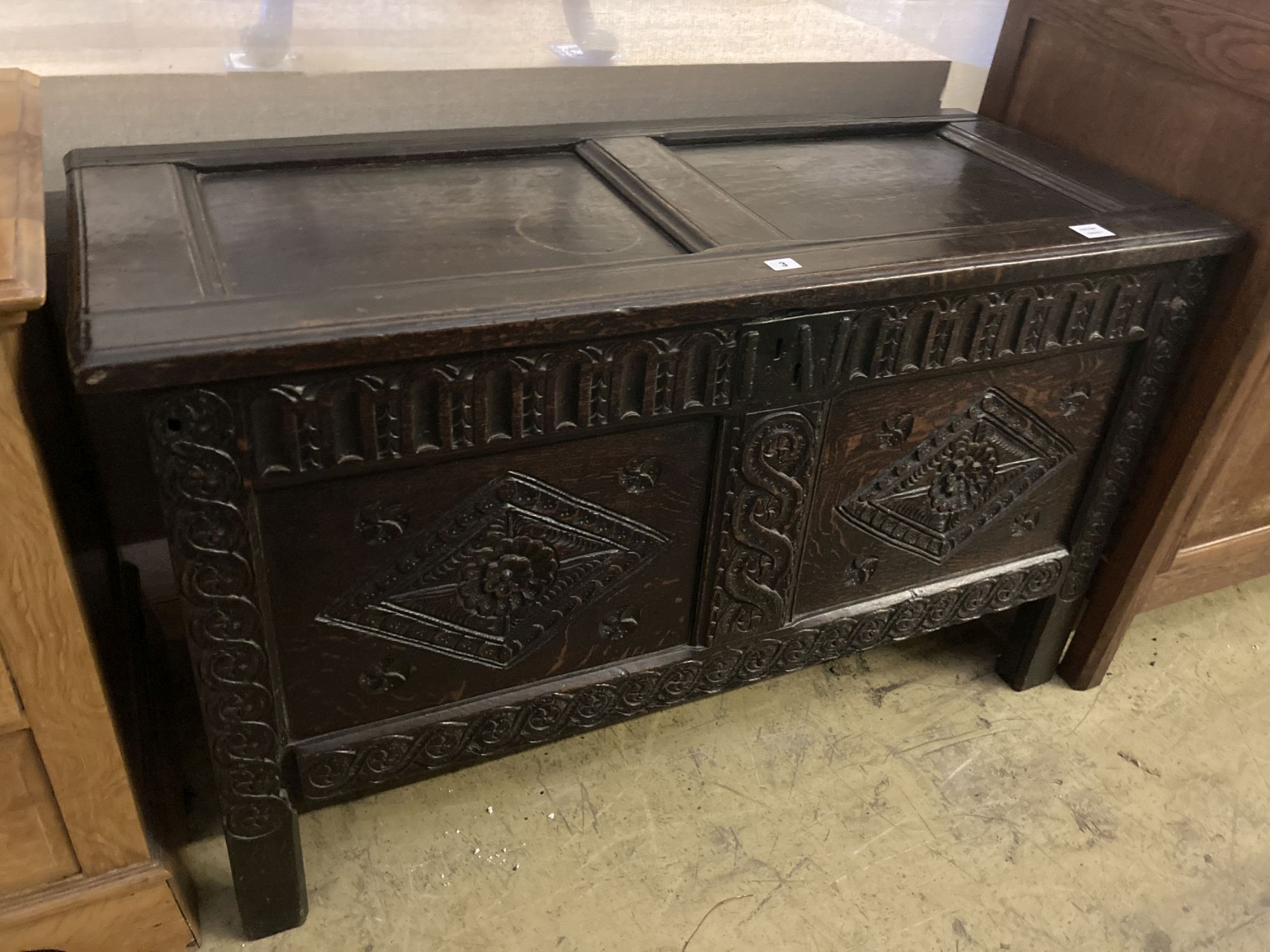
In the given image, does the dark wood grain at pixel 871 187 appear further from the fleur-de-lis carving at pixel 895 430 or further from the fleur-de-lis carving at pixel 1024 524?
the fleur-de-lis carving at pixel 1024 524

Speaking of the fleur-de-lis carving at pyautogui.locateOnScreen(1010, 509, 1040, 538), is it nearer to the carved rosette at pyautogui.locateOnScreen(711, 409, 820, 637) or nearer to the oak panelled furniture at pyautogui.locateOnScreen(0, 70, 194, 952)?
the carved rosette at pyautogui.locateOnScreen(711, 409, 820, 637)

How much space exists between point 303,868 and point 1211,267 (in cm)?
161

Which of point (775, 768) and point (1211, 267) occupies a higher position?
point (1211, 267)

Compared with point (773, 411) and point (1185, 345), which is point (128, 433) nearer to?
point (773, 411)

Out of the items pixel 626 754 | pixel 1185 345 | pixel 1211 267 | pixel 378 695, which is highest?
pixel 1211 267

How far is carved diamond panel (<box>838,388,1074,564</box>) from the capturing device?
151cm

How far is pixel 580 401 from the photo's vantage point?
1.20 metres

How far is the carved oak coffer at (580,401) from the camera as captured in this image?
3.57 ft

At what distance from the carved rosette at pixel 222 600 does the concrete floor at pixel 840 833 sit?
309mm

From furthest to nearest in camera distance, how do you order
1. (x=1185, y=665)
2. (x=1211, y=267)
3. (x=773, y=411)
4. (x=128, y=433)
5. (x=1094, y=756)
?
(x=1185, y=665), (x=1094, y=756), (x=128, y=433), (x=1211, y=267), (x=773, y=411)

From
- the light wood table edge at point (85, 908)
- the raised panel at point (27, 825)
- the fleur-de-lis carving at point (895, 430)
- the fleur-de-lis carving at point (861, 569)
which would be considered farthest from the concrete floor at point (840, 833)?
the fleur-de-lis carving at point (895, 430)

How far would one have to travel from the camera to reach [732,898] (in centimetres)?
157

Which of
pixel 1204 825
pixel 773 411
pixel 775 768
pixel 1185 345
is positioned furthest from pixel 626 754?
pixel 1185 345

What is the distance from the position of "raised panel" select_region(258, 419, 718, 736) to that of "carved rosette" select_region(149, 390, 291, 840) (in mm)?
40
